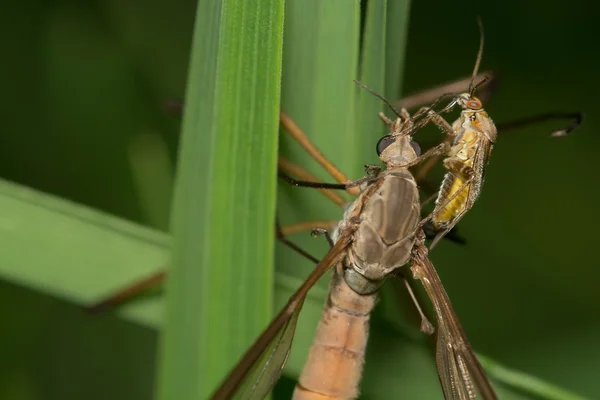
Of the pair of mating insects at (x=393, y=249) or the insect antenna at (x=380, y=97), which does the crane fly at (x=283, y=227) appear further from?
the insect antenna at (x=380, y=97)

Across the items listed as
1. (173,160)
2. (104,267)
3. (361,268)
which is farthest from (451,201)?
(173,160)

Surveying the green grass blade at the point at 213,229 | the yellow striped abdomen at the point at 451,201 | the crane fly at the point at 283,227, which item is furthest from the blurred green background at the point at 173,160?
the green grass blade at the point at 213,229

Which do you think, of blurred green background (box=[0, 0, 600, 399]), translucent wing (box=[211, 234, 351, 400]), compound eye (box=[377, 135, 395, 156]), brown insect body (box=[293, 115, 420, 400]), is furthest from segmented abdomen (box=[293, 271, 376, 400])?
blurred green background (box=[0, 0, 600, 399])

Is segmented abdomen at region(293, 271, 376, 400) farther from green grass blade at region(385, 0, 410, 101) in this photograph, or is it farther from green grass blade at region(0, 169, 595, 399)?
green grass blade at region(385, 0, 410, 101)

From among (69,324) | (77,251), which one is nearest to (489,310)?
(69,324)

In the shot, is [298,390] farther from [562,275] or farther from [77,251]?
[562,275]
